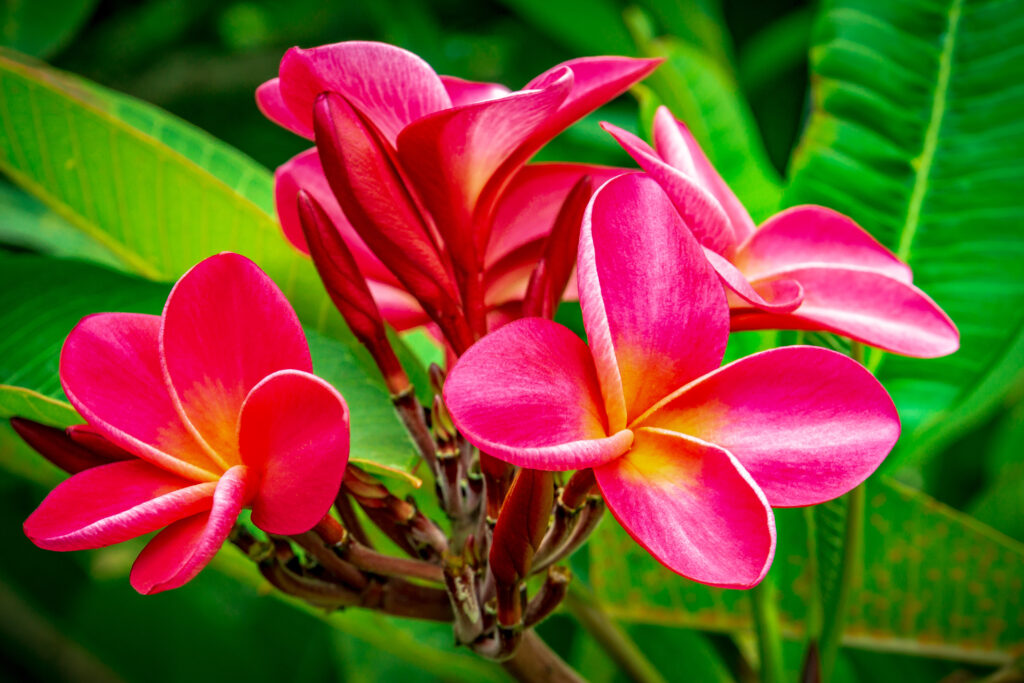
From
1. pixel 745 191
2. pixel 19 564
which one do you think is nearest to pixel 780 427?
pixel 745 191

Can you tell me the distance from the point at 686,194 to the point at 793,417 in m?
0.15

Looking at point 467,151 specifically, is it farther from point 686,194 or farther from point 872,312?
point 872,312

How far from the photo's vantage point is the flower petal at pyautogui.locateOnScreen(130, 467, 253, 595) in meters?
0.40

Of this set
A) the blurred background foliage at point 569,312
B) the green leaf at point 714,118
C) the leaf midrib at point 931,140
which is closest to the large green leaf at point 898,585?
the blurred background foliage at point 569,312

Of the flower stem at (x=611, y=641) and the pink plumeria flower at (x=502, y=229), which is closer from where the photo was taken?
the pink plumeria flower at (x=502, y=229)

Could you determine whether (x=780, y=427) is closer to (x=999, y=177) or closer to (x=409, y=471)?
(x=409, y=471)

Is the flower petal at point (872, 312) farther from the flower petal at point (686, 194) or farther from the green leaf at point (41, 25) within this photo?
the green leaf at point (41, 25)

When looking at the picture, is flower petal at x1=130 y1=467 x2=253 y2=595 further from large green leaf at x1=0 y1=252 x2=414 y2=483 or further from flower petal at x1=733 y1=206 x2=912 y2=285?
flower petal at x1=733 y1=206 x2=912 y2=285

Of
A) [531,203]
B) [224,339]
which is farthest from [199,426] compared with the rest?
[531,203]

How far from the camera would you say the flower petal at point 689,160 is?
0.58 meters

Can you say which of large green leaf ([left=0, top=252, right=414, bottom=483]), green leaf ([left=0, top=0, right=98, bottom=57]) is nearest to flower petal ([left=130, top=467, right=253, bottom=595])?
large green leaf ([left=0, top=252, right=414, bottom=483])

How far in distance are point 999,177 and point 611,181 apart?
62 centimetres

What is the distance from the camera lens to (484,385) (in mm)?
410

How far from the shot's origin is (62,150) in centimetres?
79
